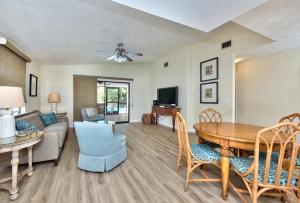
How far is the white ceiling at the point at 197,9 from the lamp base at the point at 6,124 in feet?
6.83

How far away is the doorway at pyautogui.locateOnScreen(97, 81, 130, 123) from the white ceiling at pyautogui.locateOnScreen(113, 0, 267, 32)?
5.64m

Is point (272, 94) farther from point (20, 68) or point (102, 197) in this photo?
point (20, 68)

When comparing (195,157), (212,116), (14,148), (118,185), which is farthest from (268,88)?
(14,148)

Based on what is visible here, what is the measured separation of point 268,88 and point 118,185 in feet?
14.6

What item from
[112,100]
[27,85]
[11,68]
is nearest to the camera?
[11,68]

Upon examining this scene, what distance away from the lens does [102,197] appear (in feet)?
6.26

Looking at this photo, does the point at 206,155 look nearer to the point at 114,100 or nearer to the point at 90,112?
the point at 90,112

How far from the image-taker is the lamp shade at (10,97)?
1.91m

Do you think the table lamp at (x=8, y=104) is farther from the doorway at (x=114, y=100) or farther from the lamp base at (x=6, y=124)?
the doorway at (x=114, y=100)

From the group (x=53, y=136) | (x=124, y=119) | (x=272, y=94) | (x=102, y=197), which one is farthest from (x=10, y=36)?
(x=272, y=94)

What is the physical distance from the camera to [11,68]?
3.46 metres

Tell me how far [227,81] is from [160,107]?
2711mm

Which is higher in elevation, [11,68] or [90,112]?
[11,68]

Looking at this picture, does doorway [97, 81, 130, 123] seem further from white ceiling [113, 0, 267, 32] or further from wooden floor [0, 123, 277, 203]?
white ceiling [113, 0, 267, 32]
